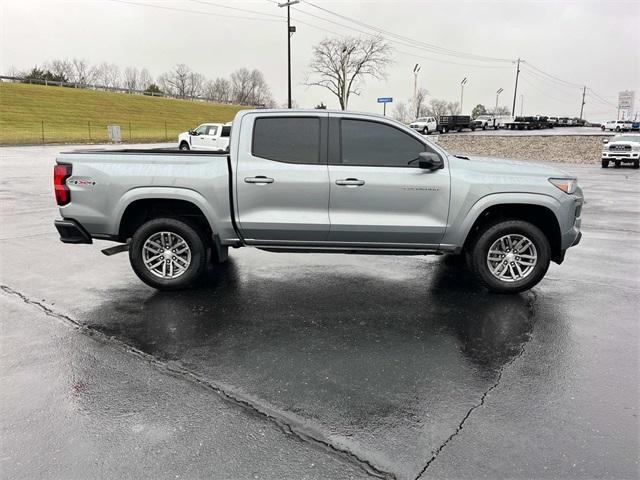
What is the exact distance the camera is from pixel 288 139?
5387 millimetres

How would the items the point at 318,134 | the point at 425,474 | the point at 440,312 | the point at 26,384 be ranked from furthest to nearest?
the point at 318,134
the point at 440,312
the point at 26,384
the point at 425,474

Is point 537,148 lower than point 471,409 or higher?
higher

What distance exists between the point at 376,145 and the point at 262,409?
315cm

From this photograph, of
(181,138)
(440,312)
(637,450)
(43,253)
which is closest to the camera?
(637,450)

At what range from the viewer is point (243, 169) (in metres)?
5.26

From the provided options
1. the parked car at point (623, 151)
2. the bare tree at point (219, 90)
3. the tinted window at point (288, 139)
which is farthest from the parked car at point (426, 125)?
the bare tree at point (219, 90)

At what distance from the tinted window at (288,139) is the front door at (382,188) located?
0.65 ft

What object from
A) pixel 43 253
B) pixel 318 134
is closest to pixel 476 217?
pixel 318 134

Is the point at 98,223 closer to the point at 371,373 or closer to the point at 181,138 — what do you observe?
the point at 371,373

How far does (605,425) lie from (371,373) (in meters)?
1.56

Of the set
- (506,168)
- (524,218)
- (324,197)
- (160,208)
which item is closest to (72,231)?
(160,208)

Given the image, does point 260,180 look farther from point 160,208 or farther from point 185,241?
point 160,208

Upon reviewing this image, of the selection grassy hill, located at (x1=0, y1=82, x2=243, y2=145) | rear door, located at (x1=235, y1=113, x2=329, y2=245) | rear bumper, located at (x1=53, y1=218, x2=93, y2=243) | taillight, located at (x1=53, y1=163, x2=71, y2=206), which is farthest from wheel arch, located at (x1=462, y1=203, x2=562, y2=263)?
grassy hill, located at (x1=0, y1=82, x2=243, y2=145)

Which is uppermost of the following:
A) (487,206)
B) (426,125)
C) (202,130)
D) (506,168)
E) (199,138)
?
(426,125)
